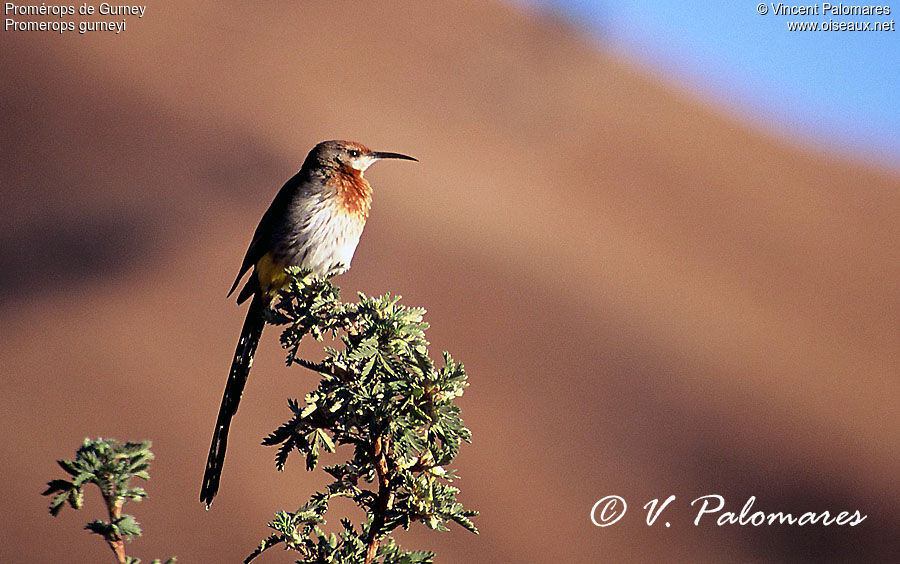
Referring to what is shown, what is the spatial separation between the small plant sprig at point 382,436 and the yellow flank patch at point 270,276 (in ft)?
8.07

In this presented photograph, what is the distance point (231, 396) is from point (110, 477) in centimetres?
213

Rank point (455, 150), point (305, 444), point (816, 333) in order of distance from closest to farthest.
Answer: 1. point (305, 444)
2. point (816, 333)
3. point (455, 150)

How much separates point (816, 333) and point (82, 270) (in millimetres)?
17578

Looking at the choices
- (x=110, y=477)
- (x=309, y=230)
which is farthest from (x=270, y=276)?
→ (x=110, y=477)

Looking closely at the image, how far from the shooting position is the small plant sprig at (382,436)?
2309mm

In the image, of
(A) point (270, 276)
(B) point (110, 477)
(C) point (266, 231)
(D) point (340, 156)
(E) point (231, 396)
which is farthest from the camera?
(D) point (340, 156)

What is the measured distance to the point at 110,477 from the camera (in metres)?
1.79

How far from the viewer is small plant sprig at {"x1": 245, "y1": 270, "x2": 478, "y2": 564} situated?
231cm

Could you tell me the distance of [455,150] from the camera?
29.9 m

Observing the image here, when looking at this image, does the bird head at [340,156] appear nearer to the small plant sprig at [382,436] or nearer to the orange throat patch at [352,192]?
the orange throat patch at [352,192]

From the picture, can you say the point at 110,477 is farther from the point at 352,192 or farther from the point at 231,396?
the point at 352,192

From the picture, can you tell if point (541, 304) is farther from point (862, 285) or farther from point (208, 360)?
point (862, 285)

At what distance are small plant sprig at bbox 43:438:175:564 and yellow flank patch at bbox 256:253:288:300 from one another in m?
3.21

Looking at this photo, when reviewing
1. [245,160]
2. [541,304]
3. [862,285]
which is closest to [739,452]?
[541,304]
